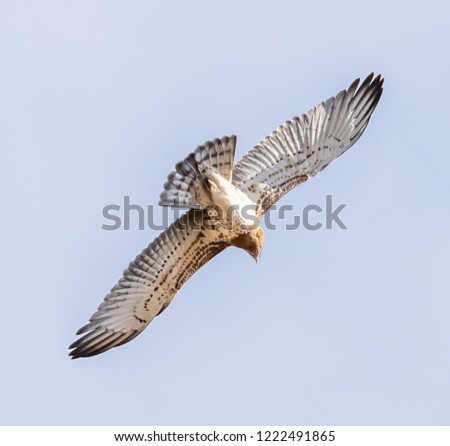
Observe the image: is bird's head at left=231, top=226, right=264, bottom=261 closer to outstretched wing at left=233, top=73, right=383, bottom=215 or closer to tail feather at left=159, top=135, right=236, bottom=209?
outstretched wing at left=233, top=73, right=383, bottom=215

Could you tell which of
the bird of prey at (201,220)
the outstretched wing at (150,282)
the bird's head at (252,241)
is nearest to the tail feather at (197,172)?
the bird of prey at (201,220)

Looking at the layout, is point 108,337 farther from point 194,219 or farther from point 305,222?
point 305,222

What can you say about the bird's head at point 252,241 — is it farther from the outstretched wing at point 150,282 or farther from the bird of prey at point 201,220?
the outstretched wing at point 150,282

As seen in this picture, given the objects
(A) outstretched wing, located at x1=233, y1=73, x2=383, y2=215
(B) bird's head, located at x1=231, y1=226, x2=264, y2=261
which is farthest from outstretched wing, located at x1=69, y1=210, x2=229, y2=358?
(A) outstretched wing, located at x1=233, y1=73, x2=383, y2=215

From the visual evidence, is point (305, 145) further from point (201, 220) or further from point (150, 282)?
point (150, 282)

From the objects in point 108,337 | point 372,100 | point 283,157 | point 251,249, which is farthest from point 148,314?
point 372,100

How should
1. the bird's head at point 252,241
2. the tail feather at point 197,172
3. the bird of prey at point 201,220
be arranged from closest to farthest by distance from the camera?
the tail feather at point 197,172
the bird of prey at point 201,220
the bird's head at point 252,241
